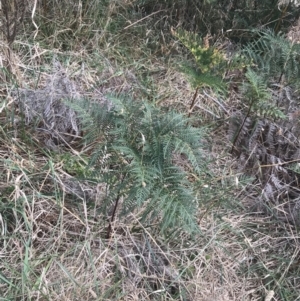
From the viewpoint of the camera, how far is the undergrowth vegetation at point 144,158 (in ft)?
6.12

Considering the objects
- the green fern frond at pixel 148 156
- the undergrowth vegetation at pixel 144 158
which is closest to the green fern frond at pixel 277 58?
the undergrowth vegetation at pixel 144 158

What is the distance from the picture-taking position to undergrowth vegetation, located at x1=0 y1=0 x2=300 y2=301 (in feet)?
6.12

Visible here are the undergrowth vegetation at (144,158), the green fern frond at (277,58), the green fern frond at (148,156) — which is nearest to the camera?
the green fern frond at (148,156)

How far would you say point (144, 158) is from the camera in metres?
1.82

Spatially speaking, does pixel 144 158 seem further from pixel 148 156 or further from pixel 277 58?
pixel 277 58

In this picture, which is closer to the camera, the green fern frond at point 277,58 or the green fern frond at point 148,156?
the green fern frond at point 148,156

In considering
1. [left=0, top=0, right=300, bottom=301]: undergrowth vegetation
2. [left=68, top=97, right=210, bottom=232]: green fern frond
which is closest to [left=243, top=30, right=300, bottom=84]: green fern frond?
[left=0, top=0, right=300, bottom=301]: undergrowth vegetation

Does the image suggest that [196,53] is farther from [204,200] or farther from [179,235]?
[179,235]

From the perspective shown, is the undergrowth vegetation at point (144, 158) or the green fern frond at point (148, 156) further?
the undergrowth vegetation at point (144, 158)

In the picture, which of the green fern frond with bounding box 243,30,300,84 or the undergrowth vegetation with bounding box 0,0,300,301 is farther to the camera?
the green fern frond with bounding box 243,30,300,84

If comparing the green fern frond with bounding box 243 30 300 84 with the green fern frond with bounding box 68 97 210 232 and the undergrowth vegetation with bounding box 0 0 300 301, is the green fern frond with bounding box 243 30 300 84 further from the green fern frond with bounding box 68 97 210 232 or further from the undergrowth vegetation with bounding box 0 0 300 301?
the green fern frond with bounding box 68 97 210 232

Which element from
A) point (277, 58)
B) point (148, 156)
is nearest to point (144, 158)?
point (148, 156)

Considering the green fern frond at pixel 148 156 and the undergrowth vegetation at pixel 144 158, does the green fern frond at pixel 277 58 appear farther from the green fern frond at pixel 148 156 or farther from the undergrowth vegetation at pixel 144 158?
the green fern frond at pixel 148 156

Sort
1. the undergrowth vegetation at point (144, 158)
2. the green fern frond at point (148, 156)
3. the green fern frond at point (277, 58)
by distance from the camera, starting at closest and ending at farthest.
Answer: the green fern frond at point (148, 156)
the undergrowth vegetation at point (144, 158)
the green fern frond at point (277, 58)
